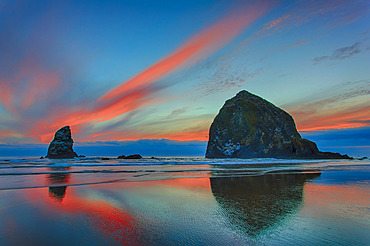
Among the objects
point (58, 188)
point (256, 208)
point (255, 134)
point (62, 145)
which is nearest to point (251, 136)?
point (255, 134)

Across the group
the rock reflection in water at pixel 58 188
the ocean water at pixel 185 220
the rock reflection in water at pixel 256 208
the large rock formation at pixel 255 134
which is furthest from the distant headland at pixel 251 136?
the rock reflection in water at pixel 256 208

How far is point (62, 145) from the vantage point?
221ft

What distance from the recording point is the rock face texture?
216 feet

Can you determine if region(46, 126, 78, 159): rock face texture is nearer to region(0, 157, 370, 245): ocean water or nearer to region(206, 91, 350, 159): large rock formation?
region(206, 91, 350, 159): large rock formation

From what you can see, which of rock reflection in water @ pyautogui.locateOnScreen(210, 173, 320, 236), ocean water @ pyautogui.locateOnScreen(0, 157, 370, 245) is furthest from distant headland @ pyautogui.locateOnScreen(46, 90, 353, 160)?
rock reflection in water @ pyautogui.locateOnScreen(210, 173, 320, 236)

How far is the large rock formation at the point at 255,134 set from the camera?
74250 mm

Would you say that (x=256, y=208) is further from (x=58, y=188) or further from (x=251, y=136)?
(x=251, y=136)

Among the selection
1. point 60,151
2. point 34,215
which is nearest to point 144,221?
point 34,215

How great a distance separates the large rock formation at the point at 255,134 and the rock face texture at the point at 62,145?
169 ft

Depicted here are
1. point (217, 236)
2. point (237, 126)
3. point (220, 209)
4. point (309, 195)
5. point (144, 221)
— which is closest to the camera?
point (217, 236)

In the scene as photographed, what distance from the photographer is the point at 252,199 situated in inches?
269

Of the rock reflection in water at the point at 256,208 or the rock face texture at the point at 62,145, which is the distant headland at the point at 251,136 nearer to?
the rock face texture at the point at 62,145

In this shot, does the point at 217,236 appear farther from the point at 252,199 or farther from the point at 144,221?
the point at 252,199

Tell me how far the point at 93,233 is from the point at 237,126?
7969cm
